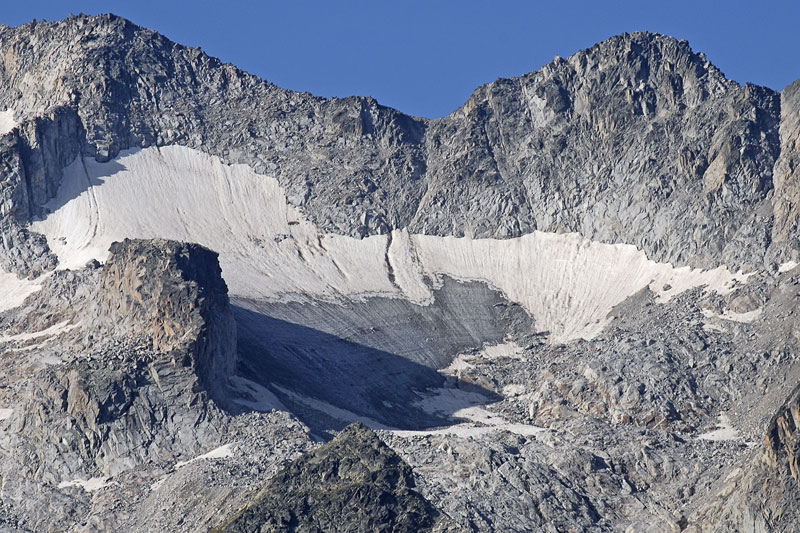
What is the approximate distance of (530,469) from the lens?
174 metres

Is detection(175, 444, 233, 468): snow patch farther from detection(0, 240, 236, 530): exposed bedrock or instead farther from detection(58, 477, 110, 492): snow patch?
detection(58, 477, 110, 492): snow patch

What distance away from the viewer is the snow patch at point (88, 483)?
7052 inches

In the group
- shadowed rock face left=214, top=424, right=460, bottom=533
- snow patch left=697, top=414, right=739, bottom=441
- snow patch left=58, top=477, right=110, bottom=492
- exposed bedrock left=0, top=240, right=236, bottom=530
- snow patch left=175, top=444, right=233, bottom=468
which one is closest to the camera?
shadowed rock face left=214, top=424, right=460, bottom=533

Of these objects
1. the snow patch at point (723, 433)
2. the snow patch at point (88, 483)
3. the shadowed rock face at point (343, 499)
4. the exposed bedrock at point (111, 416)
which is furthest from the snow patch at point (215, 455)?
the shadowed rock face at point (343, 499)

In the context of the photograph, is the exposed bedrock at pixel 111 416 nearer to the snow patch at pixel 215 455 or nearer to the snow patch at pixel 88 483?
the snow patch at pixel 88 483

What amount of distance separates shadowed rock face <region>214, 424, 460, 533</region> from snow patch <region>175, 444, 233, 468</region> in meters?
57.9

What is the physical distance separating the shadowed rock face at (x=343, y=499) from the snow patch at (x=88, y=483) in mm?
60656

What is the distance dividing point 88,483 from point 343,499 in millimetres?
71414

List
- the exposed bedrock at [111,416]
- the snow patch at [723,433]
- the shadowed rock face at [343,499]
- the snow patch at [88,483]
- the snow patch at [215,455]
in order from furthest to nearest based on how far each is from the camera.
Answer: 1. the snow patch at [723,433]
2. the exposed bedrock at [111,416]
3. the snow patch at [88,483]
4. the snow patch at [215,455]
5. the shadowed rock face at [343,499]

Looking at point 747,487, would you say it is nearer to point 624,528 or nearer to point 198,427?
point 624,528

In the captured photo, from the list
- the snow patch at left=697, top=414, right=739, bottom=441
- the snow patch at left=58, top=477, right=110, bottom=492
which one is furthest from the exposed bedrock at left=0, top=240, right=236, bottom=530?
the snow patch at left=697, top=414, right=739, bottom=441

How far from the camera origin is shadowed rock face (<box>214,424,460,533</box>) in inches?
4419

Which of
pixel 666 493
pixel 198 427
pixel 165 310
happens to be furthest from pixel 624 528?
pixel 165 310

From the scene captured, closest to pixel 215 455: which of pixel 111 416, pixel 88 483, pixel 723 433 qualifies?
pixel 88 483
